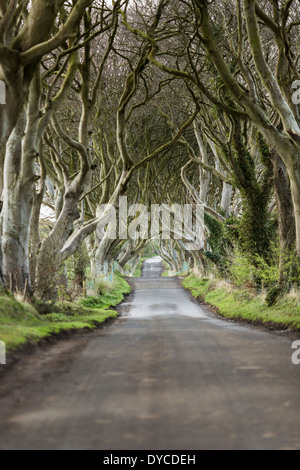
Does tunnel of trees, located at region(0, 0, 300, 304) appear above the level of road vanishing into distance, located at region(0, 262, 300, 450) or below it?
above

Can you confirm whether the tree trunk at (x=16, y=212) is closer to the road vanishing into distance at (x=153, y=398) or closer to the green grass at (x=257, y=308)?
the road vanishing into distance at (x=153, y=398)

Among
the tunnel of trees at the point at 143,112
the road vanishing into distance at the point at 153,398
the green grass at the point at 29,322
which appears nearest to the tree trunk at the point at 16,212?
the tunnel of trees at the point at 143,112

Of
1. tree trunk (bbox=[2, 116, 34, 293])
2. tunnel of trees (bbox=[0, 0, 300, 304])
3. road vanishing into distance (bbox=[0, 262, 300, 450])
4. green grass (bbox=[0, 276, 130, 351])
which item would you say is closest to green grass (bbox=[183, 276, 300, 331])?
tunnel of trees (bbox=[0, 0, 300, 304])

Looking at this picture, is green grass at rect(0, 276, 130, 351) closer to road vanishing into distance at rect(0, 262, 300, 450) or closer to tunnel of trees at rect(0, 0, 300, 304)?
road vanishing into distance at rect(0, 262, 300, 450)

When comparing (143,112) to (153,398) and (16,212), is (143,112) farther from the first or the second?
(153,398)

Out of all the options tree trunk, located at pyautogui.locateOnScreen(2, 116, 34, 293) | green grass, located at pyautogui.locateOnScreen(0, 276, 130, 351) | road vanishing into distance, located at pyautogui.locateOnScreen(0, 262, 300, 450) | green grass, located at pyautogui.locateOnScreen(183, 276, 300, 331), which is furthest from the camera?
tree trunk, located at pyautogui.locateOnScreen(2, 116, 34, 293)

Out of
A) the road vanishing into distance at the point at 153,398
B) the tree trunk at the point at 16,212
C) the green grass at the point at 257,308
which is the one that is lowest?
the green grass at the point at 257,308

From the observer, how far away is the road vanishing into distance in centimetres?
407

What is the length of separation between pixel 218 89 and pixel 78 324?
1043cm

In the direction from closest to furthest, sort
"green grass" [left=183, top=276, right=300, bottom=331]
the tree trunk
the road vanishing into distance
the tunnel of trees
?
1. the road vanishing into distance
2. the tunnel of trees
3. "green grass" [left=183, top=276, right=300, bottom=331]
4. the tree trunk

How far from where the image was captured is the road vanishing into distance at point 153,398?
13.3 ft

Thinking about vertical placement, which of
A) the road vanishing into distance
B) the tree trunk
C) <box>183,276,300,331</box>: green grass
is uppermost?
the tree trunk

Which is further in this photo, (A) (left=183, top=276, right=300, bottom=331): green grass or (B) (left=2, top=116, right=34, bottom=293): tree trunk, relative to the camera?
(B) (left=2, top=116, right=34, bottom=293): tree trunk

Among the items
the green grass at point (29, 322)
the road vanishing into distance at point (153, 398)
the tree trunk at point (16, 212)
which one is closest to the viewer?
the road vanishing into distance at point (153, 398)
